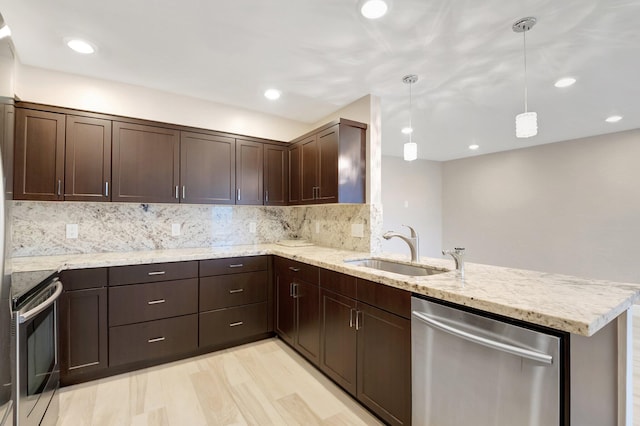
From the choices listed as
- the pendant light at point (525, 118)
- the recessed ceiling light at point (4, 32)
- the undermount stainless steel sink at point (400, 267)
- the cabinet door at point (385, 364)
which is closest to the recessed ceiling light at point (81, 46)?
the recessed ceiling light at point (4, 32)

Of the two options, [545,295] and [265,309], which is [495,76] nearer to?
[545,295]

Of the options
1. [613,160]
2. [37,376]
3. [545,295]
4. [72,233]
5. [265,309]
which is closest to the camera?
[545,295]

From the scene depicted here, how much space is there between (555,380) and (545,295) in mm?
370

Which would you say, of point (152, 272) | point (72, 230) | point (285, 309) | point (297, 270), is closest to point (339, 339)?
point (297, 270)

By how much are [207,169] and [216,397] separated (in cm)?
205

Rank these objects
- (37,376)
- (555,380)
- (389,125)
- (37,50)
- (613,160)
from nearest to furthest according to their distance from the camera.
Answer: (555,380), (37,376), (37,50), (389,125), (613,160)

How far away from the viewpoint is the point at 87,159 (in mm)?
2424

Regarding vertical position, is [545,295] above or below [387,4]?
below

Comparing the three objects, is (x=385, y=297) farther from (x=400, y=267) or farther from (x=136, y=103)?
(x=136, y=103)

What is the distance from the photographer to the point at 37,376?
146cm

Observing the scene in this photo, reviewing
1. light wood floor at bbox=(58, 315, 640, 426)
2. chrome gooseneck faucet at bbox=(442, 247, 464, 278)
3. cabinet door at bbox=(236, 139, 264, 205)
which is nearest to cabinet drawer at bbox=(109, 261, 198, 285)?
light wood floor at bbox=(58, 315, 640, 426)

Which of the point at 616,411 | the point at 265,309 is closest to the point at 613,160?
the point at 616,411

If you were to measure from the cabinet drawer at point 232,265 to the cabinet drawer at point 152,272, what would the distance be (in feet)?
0.31

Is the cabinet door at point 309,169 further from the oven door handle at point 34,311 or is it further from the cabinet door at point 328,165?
the oven door handle at point 34,311
